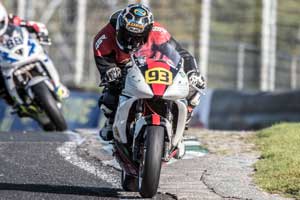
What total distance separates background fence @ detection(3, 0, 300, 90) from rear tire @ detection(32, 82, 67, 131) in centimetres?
551

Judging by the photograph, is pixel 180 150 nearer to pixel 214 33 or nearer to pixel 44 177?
pixel 44 177

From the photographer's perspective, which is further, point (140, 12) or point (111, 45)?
point (111, 45)

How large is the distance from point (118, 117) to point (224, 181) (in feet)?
3.73

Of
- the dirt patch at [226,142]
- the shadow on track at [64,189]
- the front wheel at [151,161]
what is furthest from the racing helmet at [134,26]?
the dirt patch at [226,142]

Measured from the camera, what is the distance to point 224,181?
812 centimetres

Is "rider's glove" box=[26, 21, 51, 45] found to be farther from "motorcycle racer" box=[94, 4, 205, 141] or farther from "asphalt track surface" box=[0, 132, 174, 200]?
"motorcycle racer" box=[94, 4, 205, 141]

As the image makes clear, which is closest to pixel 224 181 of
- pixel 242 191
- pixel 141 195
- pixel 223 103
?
pixel 242 191

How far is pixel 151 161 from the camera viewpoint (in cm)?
708

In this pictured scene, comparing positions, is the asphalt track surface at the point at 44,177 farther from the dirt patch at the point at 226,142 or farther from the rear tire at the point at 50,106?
the rear tire at the point at 50,106

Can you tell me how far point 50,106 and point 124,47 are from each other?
520 cm

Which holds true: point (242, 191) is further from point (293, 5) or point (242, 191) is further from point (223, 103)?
point (293, 5)

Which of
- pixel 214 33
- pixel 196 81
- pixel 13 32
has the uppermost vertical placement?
pixel 196 81

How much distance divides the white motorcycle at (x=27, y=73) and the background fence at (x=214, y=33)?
5166 mm

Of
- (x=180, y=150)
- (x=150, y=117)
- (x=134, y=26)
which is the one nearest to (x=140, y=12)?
(x=134, y=26)
